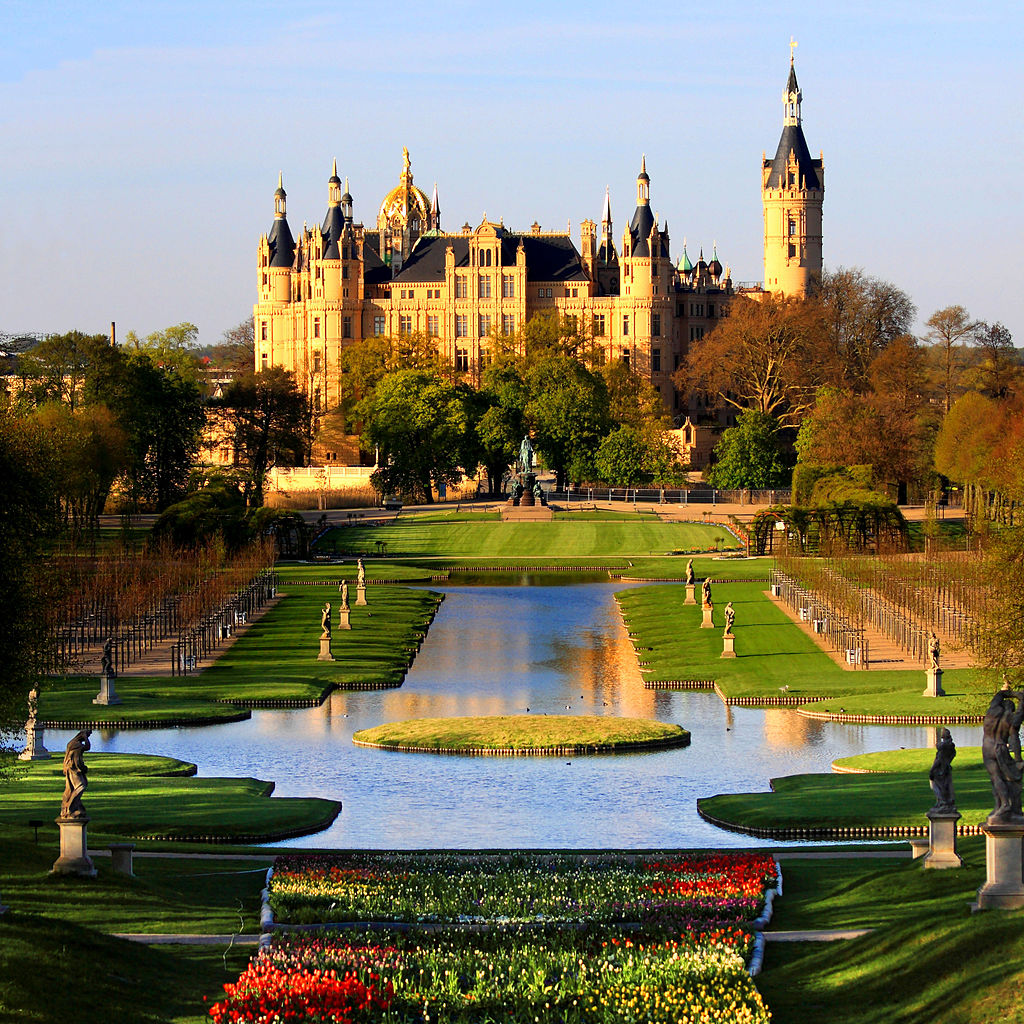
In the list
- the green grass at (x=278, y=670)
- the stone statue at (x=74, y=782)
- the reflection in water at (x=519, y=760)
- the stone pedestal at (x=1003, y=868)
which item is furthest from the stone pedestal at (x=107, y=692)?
the stone pedestal at (x=1003, y=868)

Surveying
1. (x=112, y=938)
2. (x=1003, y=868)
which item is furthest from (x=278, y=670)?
(x=1003, y=868)

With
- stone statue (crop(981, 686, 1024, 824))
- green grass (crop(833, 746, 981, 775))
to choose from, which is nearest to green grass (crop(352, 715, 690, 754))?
green grass (crop(833, 746, 981, 775))

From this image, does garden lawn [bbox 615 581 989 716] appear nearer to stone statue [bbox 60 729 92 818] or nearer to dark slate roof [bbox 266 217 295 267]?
stone statue [bbox 60 729 92 818]

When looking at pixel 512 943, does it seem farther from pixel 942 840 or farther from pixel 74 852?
pixel 74 852

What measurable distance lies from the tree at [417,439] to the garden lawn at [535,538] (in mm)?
16052

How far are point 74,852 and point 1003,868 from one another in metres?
12.5

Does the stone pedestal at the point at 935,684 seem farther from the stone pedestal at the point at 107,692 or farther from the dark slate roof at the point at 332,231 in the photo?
the dark slate roof at the point at 332,231

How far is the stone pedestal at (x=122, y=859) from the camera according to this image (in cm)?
2623

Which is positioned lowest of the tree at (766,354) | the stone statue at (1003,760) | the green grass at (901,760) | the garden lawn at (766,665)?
the green grass at (901,760)

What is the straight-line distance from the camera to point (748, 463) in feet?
428

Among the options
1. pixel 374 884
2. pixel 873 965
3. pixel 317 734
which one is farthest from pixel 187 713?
pixel 873 965

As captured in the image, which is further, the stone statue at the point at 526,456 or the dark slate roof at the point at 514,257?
the dark slate roof at the point at 514,257

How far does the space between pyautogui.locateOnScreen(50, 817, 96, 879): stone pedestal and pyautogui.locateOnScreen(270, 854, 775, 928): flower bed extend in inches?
101

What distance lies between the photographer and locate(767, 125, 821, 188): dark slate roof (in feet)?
572
